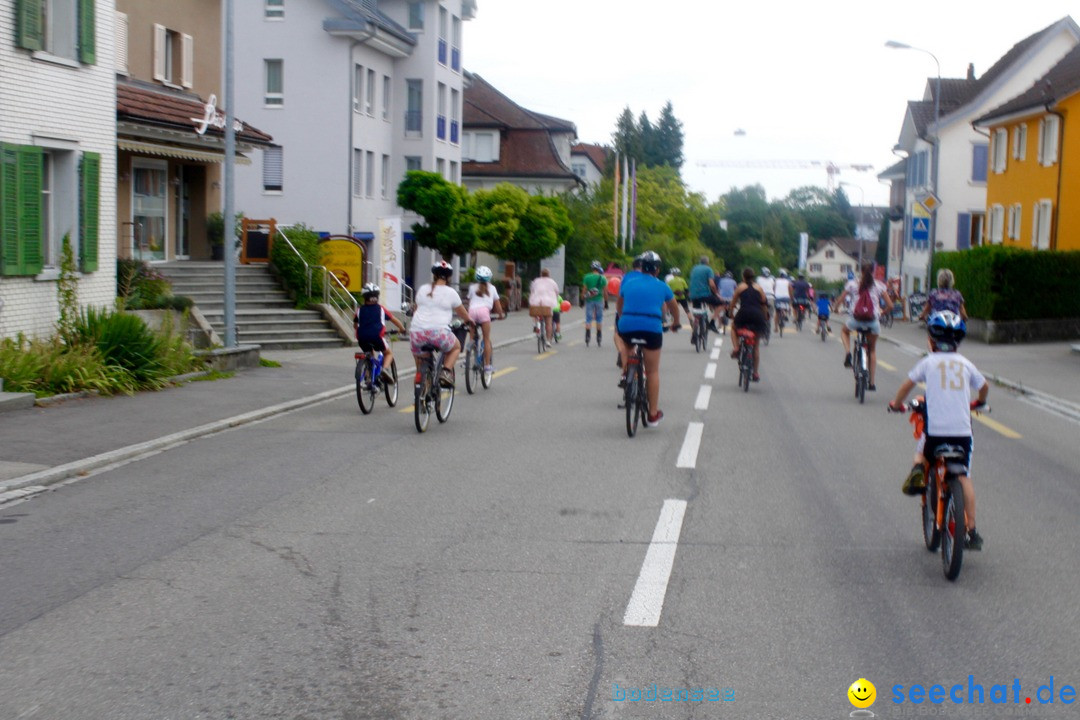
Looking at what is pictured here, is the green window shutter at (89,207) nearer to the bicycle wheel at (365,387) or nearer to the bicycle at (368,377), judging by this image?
the bicycle at (368,377)

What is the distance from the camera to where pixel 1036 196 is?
130ft

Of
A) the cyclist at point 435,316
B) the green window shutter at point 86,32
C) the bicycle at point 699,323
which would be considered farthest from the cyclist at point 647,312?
the bicycle at point 699,323

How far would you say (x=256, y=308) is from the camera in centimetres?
2548

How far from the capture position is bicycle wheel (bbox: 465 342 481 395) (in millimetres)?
16938

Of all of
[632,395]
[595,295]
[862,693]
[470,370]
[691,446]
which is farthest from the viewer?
[595,295]

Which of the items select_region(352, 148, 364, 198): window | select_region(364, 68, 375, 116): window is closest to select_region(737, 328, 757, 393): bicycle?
select_region(352, 148, 364, 198): window

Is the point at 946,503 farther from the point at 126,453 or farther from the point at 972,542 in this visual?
the point at 126,453

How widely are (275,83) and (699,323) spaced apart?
2467cm

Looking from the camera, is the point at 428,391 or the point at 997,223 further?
the point at 997,223

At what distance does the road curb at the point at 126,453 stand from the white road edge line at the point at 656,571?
470 cm

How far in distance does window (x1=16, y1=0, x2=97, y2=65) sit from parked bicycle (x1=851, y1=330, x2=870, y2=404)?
11.4 m

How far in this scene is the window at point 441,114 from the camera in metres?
49.9

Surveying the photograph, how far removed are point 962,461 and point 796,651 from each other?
198 centimetres

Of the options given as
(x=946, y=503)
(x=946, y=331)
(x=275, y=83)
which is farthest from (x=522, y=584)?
(x=275, y=83)
